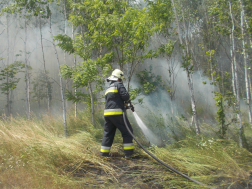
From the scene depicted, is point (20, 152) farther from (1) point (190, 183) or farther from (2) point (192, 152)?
Result: (2) point (192, 152)

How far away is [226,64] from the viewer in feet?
51.5

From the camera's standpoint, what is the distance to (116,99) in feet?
12.5

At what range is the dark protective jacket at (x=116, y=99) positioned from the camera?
12.3 feet

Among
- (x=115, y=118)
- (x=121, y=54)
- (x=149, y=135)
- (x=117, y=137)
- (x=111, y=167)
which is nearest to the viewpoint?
(x=111, y=167)

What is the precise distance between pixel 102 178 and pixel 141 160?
1.04m

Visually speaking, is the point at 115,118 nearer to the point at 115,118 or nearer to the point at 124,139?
the point at 115,118

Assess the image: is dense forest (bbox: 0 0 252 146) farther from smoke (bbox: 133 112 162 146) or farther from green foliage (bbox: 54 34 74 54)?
smoke (bbox: 133 112 162 146)

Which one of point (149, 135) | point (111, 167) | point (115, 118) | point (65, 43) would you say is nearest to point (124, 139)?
point (115, 118)

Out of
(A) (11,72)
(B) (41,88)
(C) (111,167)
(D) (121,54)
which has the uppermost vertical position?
(D) (121,54)

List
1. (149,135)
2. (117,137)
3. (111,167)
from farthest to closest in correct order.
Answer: (149,135), (117,137), (111,167)

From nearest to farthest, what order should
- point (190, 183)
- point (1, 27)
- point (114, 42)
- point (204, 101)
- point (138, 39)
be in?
point (190, 183) < point (138, 39) < point (114, 42) < point (1, 27) < point (204, 101)

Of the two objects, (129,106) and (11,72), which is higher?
(11,72)

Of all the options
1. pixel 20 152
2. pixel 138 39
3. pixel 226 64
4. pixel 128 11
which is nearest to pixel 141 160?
pixel 20 152

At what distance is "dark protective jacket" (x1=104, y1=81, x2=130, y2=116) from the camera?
376 cm
